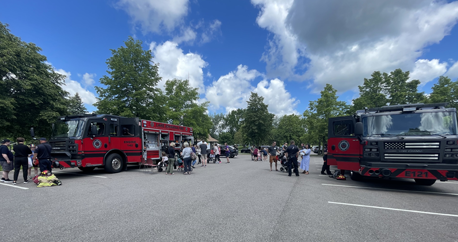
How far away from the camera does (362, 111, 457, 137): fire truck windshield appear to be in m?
6.85

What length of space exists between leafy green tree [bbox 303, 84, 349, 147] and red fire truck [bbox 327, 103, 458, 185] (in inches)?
1042

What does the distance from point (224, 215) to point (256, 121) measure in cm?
4522

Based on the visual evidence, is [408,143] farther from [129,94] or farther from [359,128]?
[129,94]

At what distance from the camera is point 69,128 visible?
32.8 ft

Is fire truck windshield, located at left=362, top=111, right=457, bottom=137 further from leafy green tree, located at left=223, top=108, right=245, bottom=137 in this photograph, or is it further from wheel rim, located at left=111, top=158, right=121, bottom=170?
leafy green tree, located at left=223, top=108, right=245, bottom=137

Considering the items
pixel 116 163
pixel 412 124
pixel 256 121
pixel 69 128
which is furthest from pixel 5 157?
pixel 256 121

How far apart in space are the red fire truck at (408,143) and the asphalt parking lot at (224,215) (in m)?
0.76

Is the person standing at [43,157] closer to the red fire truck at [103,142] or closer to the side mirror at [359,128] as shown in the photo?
the red fire truck at [103,142]

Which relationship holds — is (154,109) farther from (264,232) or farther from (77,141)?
(264,232)

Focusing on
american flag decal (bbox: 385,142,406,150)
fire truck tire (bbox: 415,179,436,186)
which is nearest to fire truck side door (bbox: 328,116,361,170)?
american flag decal (bbox: 385,142,406,150)

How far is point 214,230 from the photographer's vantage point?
3594 millimetres

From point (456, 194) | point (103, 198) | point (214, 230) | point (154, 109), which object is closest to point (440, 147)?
point (456, 194)

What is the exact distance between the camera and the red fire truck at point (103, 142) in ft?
31.1

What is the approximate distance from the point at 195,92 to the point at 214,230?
3390cm
